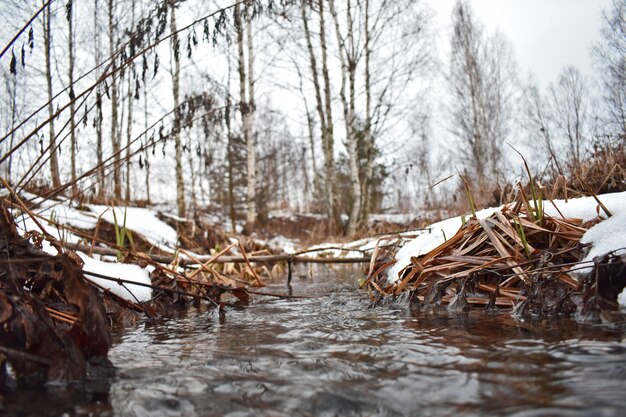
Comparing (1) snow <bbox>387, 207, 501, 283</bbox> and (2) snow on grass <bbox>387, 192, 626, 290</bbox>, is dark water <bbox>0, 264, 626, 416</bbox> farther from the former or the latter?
(1) snow <bbox>387, 207, 501, 283</bbox>

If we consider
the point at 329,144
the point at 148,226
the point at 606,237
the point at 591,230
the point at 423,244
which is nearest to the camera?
the point at 606,237

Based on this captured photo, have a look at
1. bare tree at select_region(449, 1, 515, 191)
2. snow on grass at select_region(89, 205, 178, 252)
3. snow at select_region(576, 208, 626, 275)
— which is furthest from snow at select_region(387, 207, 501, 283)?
bare tree at select_region(449, 1, 515, 191)

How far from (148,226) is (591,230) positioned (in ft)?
16.1

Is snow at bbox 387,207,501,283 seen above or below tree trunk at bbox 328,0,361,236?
below

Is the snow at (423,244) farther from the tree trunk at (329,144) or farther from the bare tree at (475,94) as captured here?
the bare tree at (475,94)

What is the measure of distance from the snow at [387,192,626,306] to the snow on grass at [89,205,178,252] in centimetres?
319

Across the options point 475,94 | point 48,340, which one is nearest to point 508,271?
point 48,340

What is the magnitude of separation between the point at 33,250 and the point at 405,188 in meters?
30.5

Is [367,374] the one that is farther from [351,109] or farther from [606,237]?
[351,109]

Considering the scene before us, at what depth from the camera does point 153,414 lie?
26.0 inches

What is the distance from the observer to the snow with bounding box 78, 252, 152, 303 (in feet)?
6.09

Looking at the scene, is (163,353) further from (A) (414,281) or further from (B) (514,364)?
(A) (414,281)

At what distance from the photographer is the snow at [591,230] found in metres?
1.41

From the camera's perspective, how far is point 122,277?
194 centimetres
